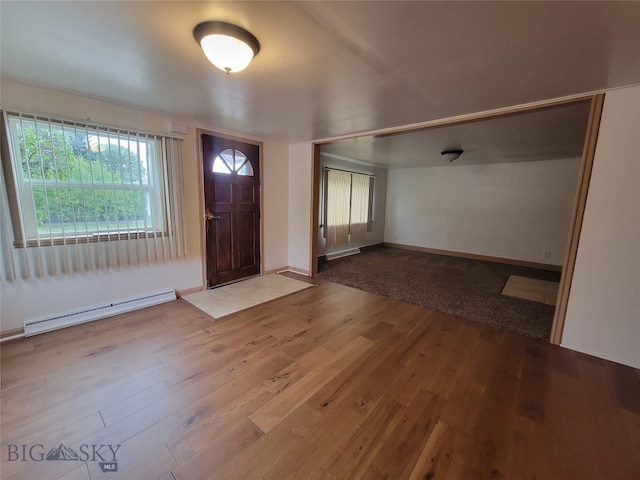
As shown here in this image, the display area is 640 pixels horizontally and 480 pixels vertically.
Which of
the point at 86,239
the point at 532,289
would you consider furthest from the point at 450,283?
the point at 86,239

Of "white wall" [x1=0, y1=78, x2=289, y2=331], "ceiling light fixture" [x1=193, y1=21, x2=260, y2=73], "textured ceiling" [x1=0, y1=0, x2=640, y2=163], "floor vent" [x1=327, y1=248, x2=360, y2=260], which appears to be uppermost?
"textured ceiling" [x1=0, y1=0, x2=640, y2=163]

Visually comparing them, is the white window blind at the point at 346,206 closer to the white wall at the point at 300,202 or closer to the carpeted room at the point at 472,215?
the carpeted room at the point at 472,215

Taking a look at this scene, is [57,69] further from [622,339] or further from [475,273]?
[475,273]

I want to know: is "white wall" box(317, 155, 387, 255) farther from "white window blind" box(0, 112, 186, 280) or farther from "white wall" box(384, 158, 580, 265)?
"white window blind" box(0, 112, 186, 280)

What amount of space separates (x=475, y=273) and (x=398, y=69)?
4211 mm

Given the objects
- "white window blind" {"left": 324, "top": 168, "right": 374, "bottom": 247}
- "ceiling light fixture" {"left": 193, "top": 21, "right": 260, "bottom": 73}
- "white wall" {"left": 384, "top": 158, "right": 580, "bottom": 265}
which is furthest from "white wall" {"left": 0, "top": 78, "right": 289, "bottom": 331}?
"white wall" {"left": 384, "top": 158, "right": 580, "bottom": 265}

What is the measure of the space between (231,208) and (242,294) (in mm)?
1256

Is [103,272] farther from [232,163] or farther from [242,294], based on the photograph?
[232,163]

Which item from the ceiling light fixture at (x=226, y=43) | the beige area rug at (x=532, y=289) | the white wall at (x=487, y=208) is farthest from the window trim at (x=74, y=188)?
the white wall at (x=487, y=208)

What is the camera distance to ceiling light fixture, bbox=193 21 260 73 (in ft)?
4.58

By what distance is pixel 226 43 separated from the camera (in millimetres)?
1461

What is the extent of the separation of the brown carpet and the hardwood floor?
0.48 m

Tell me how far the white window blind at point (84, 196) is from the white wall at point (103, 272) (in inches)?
4.3

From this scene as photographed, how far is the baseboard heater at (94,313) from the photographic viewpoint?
2371mm
